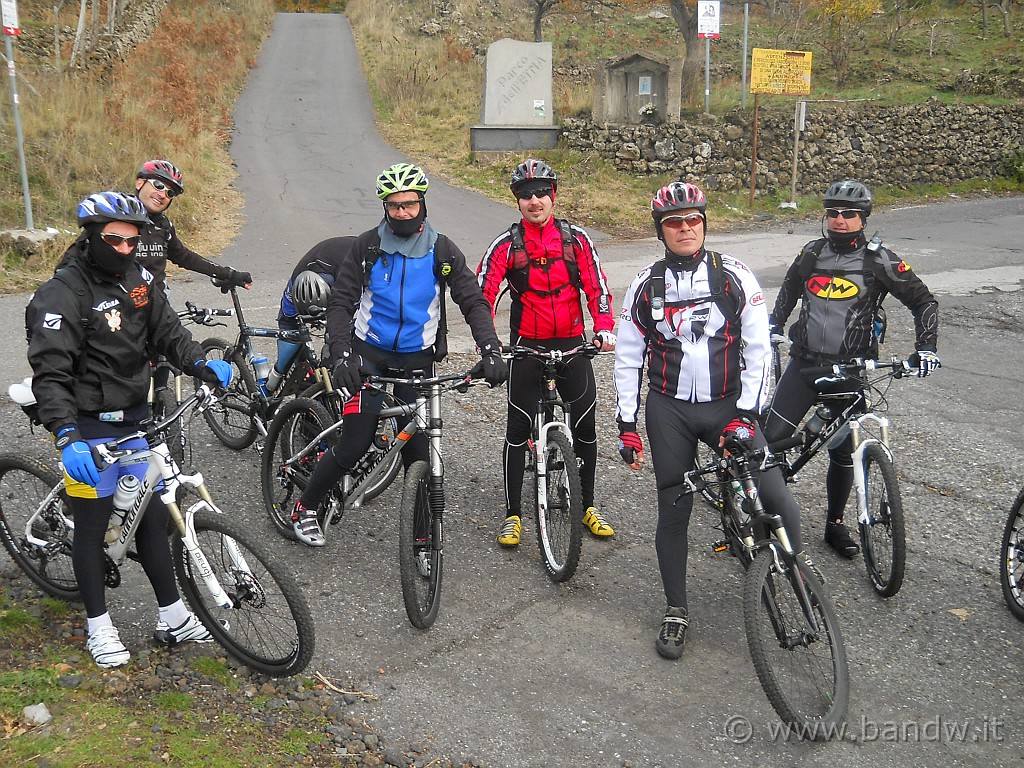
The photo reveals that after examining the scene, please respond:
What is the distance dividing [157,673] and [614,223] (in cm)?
1489

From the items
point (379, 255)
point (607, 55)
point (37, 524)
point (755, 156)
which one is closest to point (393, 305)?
point (379, 255)

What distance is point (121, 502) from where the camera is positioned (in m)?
4.23

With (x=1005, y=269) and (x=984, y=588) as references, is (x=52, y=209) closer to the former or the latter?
(x=984, y=588)

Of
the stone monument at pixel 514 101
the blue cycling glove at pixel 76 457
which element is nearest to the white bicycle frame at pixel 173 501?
the blue cycling glove at pixel 76 457

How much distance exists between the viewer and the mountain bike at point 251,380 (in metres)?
6.32

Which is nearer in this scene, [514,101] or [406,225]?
[406,225]

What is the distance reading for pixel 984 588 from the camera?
5.24 meters

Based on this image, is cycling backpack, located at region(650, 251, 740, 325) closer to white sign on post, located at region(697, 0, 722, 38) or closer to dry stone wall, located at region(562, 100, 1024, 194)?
dry stone wall, located at region(562, 100, 1024, 194)

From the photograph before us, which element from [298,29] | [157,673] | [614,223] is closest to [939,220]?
[614,223]

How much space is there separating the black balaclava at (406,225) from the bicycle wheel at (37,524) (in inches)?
84.4

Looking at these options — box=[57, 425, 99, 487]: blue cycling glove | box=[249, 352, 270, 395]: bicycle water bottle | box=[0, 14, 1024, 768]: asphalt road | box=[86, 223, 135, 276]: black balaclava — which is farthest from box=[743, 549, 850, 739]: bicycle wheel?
box=[249, 352, 270, 395]: bicycle water bottle

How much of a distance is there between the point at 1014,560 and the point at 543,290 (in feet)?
9.72

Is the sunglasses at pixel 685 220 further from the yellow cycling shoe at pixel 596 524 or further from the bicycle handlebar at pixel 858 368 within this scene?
the yellow cycling shoe at pixel 596 524

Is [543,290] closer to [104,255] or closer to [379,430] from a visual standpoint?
[379,430]
